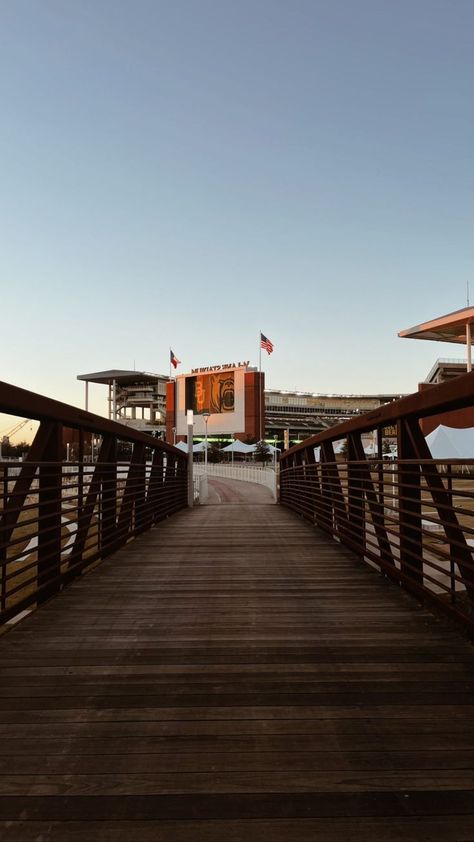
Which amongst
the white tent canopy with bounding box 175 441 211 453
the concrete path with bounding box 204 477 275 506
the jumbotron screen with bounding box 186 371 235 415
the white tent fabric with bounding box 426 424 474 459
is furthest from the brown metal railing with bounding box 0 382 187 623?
the jumbotron screen with bounding box 186 371 235 415

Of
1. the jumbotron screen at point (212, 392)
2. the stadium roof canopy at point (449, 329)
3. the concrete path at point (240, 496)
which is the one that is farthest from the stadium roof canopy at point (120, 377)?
the concrete path at point (240, 496)

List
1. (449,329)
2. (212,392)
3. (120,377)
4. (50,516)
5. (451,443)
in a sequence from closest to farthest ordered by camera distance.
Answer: (50,516)
(451,443)
(449,329)
(212,392)
(120,377)

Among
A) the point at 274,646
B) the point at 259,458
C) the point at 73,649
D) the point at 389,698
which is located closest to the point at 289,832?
the point at 389,698

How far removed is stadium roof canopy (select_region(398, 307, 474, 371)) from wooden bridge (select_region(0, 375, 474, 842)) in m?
53.9

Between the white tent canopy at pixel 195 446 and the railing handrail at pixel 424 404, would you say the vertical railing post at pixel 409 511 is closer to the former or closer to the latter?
the railing handrail at pixel 424 404

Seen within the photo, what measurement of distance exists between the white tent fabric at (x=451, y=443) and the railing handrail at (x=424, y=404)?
22783 mm

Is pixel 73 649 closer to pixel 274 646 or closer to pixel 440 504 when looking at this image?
pixel 274 646

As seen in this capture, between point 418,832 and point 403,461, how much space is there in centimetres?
283

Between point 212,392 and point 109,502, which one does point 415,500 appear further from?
point 212,392

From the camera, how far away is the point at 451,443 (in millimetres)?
28531

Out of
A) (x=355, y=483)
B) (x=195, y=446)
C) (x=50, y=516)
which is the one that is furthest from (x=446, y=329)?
(x=50, y=516)

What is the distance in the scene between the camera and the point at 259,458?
86812 millimetres

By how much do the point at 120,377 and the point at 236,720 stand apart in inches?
4652

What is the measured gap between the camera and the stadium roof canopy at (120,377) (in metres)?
117
